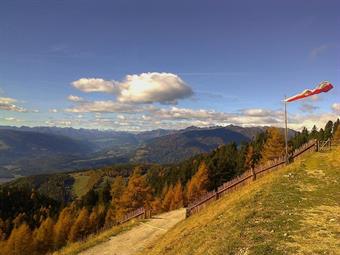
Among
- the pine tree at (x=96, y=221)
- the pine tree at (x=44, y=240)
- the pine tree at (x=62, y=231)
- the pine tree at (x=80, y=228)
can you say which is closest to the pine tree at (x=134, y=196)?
the pine tree at (x=96, y=221)

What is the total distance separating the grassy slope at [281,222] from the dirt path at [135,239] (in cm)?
299

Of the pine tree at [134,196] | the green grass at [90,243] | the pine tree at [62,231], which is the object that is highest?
the green grass at [90,243]

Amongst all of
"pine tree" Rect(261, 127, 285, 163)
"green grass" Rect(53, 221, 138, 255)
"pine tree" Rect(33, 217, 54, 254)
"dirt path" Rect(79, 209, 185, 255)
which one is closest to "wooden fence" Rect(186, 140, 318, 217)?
"dirt path" Rect(79, 209, 185, 255)

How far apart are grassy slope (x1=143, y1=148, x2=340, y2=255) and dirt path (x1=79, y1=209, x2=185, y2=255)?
299 centimetres

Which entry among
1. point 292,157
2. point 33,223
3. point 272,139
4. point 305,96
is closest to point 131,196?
point 272,139

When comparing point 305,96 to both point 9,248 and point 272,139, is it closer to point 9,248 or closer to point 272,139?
point 272,139

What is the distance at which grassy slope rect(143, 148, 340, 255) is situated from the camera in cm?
1961

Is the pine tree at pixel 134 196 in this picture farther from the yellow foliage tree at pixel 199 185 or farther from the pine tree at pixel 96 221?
the pine tree at pixel 96 221

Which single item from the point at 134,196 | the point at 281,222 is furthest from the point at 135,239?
the point at 134,196

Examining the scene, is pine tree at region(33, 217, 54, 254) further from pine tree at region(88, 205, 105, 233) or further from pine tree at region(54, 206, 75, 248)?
pine tree at region(88, 205, 105, 233)

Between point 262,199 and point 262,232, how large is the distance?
26.9ft

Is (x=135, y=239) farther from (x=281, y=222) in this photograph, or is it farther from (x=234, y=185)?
(x=281, y=222)

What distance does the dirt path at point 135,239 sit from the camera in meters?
34.1

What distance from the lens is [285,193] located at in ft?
99.2
